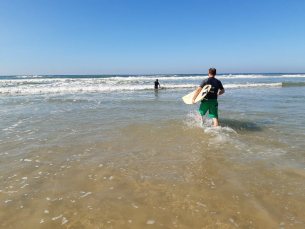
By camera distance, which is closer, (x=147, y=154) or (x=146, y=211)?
(x=146, y=211)

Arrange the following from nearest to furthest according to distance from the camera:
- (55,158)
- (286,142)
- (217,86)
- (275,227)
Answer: (275,227), (55,158), (286,142), (217,86)

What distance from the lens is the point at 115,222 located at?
7.26ft

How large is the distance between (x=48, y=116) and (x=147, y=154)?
5925 millimetres

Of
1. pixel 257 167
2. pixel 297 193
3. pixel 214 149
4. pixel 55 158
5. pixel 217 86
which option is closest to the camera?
pixel 297 193

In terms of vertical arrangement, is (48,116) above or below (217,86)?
below

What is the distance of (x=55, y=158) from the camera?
12.9ft

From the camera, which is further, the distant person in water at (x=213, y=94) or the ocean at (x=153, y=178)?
the distant person in water at (x=213, y=94)

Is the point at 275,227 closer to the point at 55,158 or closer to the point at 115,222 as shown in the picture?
the point at 115,222

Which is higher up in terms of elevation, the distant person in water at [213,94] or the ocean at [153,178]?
the distant person in water at [213,94]

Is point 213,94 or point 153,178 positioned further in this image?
point 213,94

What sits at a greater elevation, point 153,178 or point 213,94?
point 213,94

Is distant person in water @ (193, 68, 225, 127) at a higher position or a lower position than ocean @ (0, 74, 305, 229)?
higher

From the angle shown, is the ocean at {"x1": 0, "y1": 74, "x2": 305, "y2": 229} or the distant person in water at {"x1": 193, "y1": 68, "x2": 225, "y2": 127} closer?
the ocean at {"x1": 0, "y1": 74, "x2": 305, "y2": 229}

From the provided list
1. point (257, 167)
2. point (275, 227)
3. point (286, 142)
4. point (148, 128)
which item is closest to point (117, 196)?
point (275, 227)
